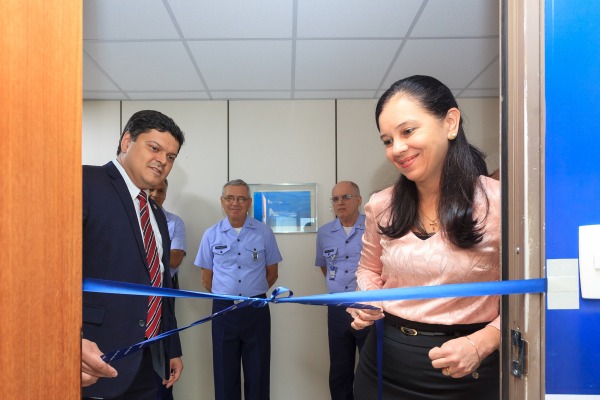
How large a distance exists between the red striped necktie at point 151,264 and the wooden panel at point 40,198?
1031 mm

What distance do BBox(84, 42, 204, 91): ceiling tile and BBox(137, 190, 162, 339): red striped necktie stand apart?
1.90 meters

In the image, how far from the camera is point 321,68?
390 cm

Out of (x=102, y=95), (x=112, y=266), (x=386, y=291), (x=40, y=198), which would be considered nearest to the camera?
(x=40, y=198)

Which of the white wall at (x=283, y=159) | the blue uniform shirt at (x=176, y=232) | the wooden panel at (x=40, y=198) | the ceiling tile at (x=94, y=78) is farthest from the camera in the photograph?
the white wall at (x=283, y=159)

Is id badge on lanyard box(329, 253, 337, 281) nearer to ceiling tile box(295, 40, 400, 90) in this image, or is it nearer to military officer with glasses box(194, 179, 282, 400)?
military officer with glasses box(194, 179, 282, 400)

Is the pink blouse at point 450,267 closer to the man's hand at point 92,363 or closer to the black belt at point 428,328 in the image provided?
the black belt at point 428,328

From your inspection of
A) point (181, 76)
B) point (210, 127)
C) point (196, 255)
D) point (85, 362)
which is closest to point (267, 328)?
point (196, 255)

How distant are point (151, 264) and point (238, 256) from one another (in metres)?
2.40

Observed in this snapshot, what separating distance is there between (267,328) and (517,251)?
341 centimetres

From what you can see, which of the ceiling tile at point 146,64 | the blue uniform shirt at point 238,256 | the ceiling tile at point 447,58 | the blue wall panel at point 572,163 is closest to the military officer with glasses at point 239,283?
the blue uniform shirt at point 238,256

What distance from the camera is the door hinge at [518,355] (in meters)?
1.02

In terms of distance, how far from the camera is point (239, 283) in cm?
425

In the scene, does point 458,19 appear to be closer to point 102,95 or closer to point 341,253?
point 341,253

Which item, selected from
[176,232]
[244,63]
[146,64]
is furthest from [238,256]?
[146,64]
